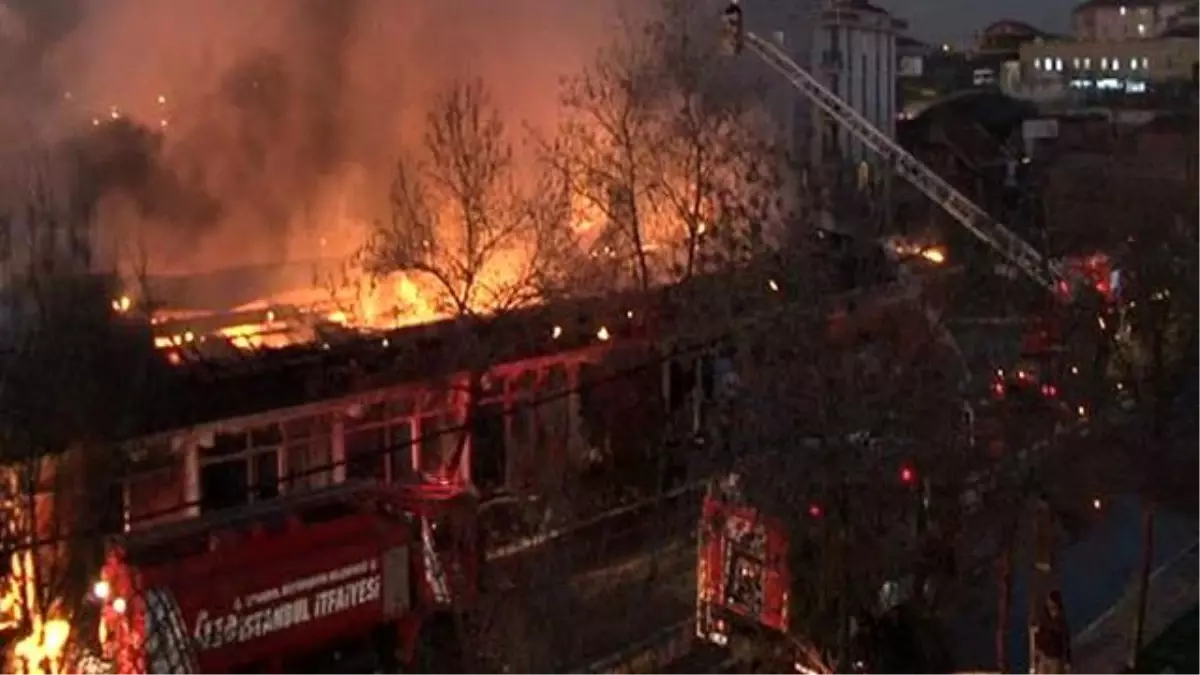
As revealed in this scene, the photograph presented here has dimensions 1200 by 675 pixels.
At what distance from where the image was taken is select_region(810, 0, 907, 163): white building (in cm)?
2452

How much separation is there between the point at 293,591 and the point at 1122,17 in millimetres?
58822

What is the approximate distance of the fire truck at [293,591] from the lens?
26.0 ft

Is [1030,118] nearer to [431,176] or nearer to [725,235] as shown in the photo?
[431,176]

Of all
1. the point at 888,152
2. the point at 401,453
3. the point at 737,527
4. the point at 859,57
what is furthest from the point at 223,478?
the point at 859,57

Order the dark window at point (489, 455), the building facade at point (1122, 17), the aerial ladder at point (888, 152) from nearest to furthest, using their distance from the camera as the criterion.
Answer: the dark window at point (489, 455) < the aerial ladder at point (888, 152) < the building facade at point (1122, 17)

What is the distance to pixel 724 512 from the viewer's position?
6859 millimetres

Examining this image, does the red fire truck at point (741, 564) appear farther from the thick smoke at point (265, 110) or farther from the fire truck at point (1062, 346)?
the thick smoke at point (265, 110)

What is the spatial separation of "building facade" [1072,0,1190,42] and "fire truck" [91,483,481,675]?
52.2m

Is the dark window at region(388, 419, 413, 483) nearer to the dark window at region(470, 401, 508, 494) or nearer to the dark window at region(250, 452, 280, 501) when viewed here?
the dark window at region(470, 401, 508, 494)

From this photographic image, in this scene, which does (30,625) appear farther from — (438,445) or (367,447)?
(438,445)

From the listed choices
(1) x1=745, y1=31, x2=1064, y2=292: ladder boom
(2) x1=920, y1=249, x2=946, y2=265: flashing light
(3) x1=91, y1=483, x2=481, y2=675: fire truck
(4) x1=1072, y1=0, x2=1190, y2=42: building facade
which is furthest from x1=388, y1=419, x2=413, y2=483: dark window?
(4) x1=1072, y1=0, x2=1190, y2=42: building facade

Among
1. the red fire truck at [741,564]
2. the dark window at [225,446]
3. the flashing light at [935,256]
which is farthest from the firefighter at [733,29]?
the red fire truck at [741,564]

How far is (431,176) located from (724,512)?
30.6 ft

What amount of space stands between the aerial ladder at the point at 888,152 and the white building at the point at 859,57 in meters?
2.58
